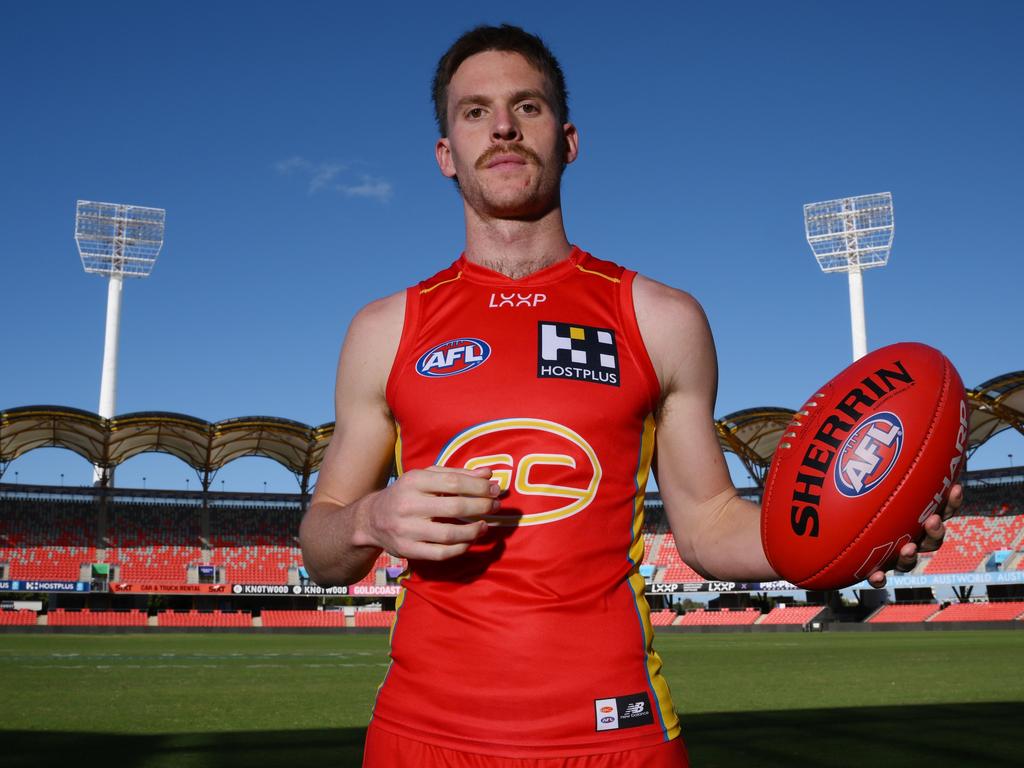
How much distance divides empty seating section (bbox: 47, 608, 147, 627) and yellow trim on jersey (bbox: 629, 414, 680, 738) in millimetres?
44836

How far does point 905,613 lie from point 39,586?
136 feet

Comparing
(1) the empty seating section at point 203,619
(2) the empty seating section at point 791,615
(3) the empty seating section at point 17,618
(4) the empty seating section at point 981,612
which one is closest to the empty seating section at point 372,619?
(1) the empty seating section at point 203,619

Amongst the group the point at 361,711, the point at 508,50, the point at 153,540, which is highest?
the point at 508,50

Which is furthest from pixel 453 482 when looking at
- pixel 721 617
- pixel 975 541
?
pixel 975 541

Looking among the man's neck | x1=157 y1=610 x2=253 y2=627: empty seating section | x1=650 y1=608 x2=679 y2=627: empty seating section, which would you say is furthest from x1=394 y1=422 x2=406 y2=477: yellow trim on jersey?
x1=650 y1=608 x2=679 y2=627: empty seating section

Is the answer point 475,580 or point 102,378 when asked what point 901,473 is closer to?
point 475,580

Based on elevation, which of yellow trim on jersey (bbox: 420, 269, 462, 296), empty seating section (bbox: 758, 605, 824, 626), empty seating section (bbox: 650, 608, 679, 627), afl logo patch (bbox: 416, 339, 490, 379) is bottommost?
empty seating section (bbox: 650, 608, 679, 627)

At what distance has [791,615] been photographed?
47.3 m

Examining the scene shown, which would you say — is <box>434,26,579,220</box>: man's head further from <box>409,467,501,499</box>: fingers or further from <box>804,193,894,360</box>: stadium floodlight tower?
<box>804,193,894,360</box>: stadium floodlight tower

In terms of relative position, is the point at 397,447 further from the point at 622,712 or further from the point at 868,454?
the point at 868,454

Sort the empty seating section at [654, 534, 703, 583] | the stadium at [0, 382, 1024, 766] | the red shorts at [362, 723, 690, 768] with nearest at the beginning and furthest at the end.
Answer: the red shorts at [362, 723, 690, 768]
the stadium at [0, 382, 1024, 766]
the empty seating section at [654, 534, 703, 583]

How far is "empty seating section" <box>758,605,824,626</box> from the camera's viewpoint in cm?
4628

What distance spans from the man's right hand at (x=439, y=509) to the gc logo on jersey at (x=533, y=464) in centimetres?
22

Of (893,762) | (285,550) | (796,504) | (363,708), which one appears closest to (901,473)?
(796,504)
